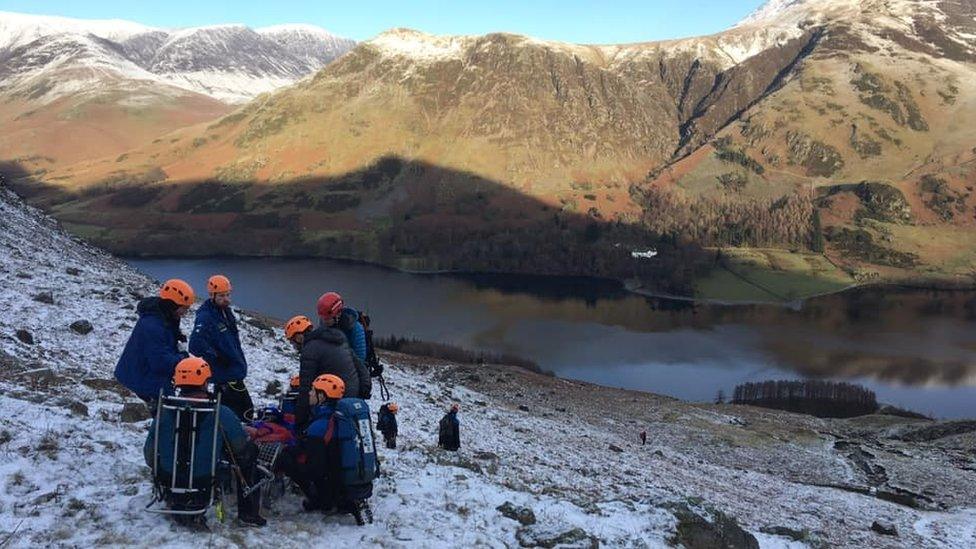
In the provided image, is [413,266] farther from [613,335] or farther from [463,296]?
[613,335]

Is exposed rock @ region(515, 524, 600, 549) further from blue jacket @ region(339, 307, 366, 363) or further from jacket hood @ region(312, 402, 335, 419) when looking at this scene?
blue jacket @ region(339, 307, 366, 363)

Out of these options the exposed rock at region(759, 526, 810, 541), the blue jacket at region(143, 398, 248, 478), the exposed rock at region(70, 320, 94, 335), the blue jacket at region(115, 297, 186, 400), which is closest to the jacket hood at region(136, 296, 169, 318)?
the blue jacket at region(115, 297, 186, 400)

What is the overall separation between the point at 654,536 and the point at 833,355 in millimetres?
114492

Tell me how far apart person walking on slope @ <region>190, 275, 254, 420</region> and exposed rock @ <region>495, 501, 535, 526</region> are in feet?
18.7

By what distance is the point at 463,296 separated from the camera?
507 feet

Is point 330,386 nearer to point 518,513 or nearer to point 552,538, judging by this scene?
point 518,513

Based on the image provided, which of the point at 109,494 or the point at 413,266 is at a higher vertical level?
the point at 109,494

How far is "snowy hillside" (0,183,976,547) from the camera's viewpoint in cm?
1027

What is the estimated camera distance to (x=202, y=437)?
9281mm

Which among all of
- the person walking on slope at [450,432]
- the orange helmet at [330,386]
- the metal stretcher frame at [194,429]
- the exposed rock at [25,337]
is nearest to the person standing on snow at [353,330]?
the orange helmet at [330,386]

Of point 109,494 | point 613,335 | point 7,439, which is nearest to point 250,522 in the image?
point 109,494

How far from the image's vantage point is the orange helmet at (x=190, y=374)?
30.5ft

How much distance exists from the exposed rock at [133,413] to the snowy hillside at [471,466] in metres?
0.26

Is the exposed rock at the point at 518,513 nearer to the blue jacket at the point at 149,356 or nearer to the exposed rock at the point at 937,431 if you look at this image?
the blue jacket at the point at 149,356
